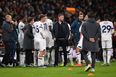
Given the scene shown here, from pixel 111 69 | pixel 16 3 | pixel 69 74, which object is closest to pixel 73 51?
pixel 111 69

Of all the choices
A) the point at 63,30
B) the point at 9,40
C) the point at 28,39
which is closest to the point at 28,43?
the point at 28,39

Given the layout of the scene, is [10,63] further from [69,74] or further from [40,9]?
[40,9]

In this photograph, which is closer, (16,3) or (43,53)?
(43,53)

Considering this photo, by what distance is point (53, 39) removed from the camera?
2477 cm

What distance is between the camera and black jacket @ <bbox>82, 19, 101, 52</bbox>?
70.3 ft

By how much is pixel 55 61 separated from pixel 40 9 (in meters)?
12.4

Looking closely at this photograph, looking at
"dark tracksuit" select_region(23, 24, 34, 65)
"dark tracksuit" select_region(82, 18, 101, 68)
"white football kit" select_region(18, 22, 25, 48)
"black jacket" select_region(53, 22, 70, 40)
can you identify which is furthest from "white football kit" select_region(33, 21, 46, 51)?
"dark tracksuit" select_region(82, 18, 101, 68)

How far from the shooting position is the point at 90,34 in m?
21.6

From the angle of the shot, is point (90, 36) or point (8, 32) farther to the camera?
point (8, 32)

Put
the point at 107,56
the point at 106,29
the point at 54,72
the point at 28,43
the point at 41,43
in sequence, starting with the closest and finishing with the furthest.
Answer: the point at 54,72 → the point at 41,43 → the point at 28,43 → the point at 107,56 → the point at 106,29

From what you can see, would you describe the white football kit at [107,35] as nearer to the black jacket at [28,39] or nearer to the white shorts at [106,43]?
the white shorts at [106,43]

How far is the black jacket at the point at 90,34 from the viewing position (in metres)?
21.4

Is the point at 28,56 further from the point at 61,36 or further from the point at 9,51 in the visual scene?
the point at 61,36

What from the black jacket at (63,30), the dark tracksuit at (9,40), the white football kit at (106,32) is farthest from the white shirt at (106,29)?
the dark tracksuit at (9,40)
